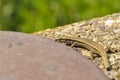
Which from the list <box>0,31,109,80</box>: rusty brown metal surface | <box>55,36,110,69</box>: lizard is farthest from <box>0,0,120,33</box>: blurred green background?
<box>0,31,109,80</box>: rusty brown metal surface

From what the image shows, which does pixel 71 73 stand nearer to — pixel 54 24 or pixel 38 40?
pixel 38 40

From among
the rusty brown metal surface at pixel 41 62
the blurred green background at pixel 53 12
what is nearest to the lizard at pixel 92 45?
the rusty brown metal surface at pixel 41 62

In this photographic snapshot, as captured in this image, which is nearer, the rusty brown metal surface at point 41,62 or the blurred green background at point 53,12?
the rusty brown metal surface at point 41,62

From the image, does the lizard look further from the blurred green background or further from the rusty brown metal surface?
the blurred green background

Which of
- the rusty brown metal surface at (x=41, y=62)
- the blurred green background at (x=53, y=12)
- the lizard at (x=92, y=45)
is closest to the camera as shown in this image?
the rusty brown metal surface at (x=41, y=62)

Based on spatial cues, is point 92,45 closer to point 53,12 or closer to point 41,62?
point 41,62

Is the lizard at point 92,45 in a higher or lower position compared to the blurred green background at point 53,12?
lower

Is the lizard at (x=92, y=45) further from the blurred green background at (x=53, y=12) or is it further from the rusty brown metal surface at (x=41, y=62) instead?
the blurred green background at (x=53, y=12)
